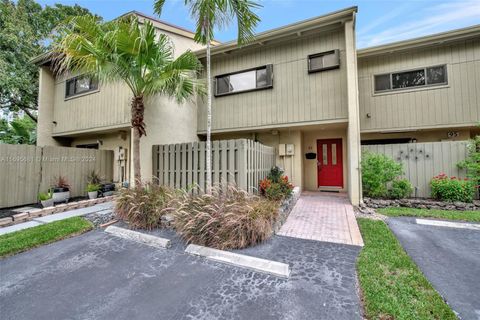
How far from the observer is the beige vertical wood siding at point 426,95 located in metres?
7.55

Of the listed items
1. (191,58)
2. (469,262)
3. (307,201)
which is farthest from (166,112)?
(469,262)

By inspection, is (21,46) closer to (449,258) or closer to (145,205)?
(145,205)

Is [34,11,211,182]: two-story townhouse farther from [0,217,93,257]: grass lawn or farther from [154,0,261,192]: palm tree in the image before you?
[154,0,261,192]: palm tree

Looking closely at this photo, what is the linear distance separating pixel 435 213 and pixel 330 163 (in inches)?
166

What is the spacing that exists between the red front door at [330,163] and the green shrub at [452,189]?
127 inches

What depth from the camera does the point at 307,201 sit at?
7.36 metres

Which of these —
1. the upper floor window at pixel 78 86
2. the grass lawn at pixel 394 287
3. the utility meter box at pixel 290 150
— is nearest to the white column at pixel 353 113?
the utility meter box at pixel 290 150

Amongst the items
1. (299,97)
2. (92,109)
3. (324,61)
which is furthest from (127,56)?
(324,61)

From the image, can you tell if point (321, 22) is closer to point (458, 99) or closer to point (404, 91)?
point (404, 91)

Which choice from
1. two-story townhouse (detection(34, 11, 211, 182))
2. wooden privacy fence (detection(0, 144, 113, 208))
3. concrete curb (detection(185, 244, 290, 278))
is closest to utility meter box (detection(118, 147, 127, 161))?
two-story townhouse (detection(34, 11, 211, 182))

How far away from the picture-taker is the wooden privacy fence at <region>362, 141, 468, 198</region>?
21.7 feet

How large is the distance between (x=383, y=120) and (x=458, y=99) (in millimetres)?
2363


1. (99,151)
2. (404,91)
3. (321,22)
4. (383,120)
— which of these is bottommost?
(99,151)

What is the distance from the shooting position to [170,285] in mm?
2732
